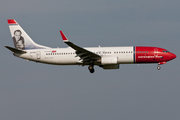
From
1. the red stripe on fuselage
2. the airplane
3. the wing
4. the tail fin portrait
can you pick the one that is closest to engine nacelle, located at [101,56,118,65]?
the airplane

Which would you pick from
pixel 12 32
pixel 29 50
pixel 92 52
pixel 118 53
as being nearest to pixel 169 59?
pixel 118 53

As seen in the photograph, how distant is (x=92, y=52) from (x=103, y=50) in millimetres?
2012

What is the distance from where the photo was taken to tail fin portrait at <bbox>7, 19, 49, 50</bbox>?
61.0 meters

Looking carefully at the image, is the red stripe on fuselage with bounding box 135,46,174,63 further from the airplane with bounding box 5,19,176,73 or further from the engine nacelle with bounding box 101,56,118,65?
the engine nacelle with bounding box 101,56,118,65

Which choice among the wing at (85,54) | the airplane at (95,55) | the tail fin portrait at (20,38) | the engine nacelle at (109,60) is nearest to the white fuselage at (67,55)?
the airplane at (95,55)

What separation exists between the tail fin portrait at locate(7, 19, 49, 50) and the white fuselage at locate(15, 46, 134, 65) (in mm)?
1779

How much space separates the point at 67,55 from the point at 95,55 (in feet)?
16.4

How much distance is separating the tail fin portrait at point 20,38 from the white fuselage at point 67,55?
178 cm

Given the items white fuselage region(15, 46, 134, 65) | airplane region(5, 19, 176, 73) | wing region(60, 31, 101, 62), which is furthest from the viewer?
white fuselage region(15, 46, 134, 65)

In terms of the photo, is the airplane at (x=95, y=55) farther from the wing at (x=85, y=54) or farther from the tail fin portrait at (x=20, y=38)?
the tail fin portrait at (x=20, y=38)

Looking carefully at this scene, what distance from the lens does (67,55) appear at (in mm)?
57656

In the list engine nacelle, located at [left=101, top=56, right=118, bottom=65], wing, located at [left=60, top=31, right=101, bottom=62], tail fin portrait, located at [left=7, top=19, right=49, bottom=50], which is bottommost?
engine nacelle, located at [left=101, top=56, right=118, bottom=65]

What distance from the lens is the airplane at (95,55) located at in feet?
184

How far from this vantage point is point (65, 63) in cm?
5803
